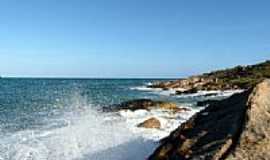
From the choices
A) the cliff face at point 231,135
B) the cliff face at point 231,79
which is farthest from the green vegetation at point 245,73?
the cliff face at point 231,135

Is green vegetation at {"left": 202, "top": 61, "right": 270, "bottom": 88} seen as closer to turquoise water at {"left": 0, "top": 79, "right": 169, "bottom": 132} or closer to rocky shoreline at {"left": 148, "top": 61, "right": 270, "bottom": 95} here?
rocky shoreline at {"left": 148, "top": 61, "right": 270, "bottom": 95}

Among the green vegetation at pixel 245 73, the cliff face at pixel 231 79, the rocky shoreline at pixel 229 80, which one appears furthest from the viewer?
the green vegetation at pixel 245 73

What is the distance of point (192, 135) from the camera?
30.4 ft

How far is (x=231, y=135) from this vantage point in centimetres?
795

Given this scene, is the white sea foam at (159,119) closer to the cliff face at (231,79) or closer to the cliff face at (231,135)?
the cliff face at (231,135)

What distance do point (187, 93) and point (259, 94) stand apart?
64242mm

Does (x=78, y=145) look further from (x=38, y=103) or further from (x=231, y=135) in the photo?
(x=38, y=103)

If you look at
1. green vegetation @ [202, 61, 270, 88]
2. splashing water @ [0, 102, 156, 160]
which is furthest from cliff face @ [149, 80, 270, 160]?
green vegetation @ [202, 61, 270, 88]

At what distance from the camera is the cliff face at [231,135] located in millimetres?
7555

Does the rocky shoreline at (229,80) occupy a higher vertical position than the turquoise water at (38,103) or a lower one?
higher

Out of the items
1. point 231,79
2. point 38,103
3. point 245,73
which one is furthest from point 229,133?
point 245,73

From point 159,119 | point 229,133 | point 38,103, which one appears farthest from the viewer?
point 38,103

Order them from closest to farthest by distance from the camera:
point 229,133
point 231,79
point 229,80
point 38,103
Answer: point 229,133
point 38,103
point 229,80
point 231,79

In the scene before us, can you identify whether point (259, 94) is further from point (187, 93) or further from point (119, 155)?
point (187, 93)
